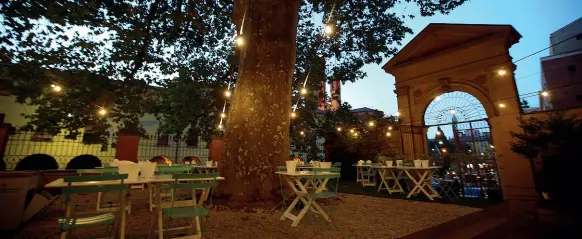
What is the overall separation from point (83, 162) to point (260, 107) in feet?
34.0

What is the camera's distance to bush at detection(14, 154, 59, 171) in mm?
9189

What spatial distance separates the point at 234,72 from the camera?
9836 millimetres

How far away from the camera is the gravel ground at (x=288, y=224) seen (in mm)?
2799

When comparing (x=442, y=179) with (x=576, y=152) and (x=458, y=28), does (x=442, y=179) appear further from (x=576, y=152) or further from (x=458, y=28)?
(x=458, y=28)

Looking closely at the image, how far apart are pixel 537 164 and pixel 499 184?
955 millimetres

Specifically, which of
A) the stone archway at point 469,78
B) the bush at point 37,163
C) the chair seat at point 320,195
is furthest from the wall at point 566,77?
the bush at point 37,163

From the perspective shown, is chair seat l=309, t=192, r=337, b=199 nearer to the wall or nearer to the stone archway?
the stone archway

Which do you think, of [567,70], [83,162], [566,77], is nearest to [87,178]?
[83,162]

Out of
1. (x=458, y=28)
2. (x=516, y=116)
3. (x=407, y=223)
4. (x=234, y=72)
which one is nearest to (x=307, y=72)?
(x=234, y=72)

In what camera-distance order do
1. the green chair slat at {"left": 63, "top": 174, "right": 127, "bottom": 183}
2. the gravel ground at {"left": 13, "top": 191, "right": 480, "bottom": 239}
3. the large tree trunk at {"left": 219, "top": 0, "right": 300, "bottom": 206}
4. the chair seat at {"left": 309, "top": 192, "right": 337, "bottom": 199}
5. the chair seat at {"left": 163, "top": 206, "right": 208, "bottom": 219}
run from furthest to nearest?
the large tree trunk at {"left": 219, "top": 0, "right": 300, "bottom": 206}, the chair seat at {"left": 309, "top": 192, "right": 337, "bottom": 199}, the gravel ground at {"left": 13, "top": 191, "right": 480, "bottom": 239}, the chair seat at {"left": 163, "top": 206, "right": 208, "bottom": 219}, the green chair slat at {"left": 63, "top": 174, "right": 127, "bottom": 183}

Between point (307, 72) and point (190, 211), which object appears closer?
point (190, 211)

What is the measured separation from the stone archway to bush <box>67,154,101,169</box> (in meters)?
13.0

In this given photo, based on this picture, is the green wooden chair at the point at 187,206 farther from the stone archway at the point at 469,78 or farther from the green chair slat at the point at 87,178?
the stone archway at the point at 469,78

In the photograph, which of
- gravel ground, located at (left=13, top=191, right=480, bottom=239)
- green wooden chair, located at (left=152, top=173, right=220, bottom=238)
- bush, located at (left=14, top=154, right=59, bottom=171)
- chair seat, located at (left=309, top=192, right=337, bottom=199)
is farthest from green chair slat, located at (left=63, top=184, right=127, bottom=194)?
bush, located at (left=14, top=154, right=59, bottom=171)
